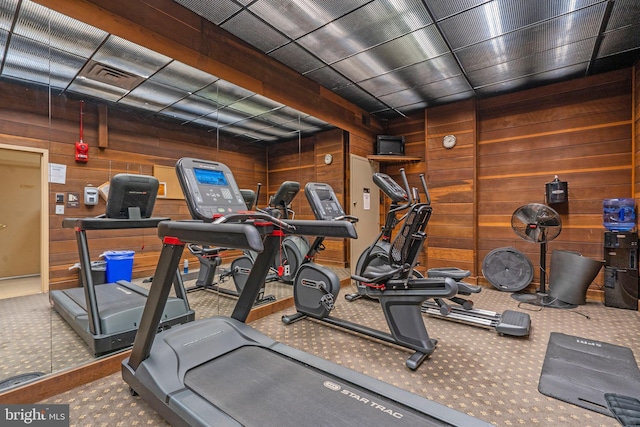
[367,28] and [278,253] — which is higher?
[367,28]

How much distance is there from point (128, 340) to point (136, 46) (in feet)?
8.41

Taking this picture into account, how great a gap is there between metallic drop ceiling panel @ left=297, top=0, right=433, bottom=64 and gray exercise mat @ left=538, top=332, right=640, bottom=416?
3.31 m

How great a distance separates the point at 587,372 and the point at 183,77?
4.47m

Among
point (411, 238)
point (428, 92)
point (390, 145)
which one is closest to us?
point (411, 238)

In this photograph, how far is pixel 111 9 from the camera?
2445mm

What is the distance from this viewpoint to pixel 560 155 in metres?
A: 4.39

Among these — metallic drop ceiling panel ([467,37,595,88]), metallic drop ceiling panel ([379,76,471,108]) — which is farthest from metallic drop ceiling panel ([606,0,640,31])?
metallic drop ceiling panel ([379,76,471,108])

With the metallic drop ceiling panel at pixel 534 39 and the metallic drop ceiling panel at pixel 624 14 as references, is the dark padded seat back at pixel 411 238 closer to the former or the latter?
the metallic drop ceiling panel at pixel 534 39

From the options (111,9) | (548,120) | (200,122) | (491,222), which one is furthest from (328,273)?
(548,120)

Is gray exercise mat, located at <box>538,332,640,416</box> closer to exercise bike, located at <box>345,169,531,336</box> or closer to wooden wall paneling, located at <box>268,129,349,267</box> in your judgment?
exercise bike, located at <box>345,169,531,336</box>

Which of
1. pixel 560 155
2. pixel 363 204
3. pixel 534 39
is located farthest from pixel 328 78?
pixel 560 155

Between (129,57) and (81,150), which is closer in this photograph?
(81,150)

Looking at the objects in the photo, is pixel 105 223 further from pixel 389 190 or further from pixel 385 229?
pixel 385 229

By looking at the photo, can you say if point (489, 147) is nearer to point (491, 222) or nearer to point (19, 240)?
point (491, 222)
